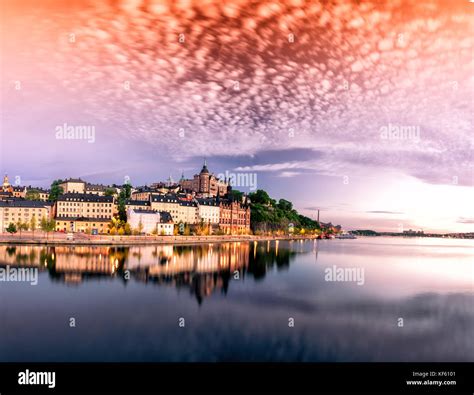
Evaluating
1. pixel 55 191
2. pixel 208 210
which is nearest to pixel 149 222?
pixel 208 210

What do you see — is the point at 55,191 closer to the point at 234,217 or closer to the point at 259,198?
the point at 234,217

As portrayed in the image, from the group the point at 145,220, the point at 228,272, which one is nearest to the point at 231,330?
the point at 228,272

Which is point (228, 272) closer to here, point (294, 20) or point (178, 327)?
point (178, 327)

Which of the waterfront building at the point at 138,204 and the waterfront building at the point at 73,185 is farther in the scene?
the waterfront building at the point at 73,185

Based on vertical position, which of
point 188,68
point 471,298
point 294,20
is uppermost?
point 294,20
